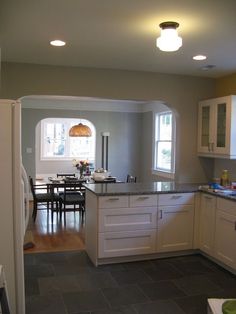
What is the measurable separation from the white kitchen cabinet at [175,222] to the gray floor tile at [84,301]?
122cm

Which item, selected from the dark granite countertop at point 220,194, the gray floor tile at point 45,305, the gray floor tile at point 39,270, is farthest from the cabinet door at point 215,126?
the gray floor tile at point 45,305

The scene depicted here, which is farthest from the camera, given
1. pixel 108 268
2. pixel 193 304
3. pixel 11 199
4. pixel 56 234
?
pixel 56 234

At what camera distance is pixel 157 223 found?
4.20 metres

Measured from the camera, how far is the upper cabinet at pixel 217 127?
14.2 feet

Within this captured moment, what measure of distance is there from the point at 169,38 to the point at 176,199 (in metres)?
2.18

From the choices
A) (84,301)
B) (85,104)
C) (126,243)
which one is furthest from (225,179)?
(85,104)

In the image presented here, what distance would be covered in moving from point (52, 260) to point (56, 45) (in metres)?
2.51

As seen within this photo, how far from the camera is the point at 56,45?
345cm

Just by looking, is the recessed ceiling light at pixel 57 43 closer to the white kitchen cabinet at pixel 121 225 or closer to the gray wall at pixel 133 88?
the gray wall at pixel 133 88

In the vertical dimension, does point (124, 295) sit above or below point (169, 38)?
below

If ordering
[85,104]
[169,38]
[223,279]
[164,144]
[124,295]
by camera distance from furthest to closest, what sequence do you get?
[85,104], [164,144], [223,279], [124,295], [169,38]

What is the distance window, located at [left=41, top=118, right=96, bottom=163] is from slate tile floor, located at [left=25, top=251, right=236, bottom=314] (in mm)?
7214

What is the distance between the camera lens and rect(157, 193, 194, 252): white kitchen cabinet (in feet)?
13.9

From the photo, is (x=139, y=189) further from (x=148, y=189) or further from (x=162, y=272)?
(x=162, y=272)
